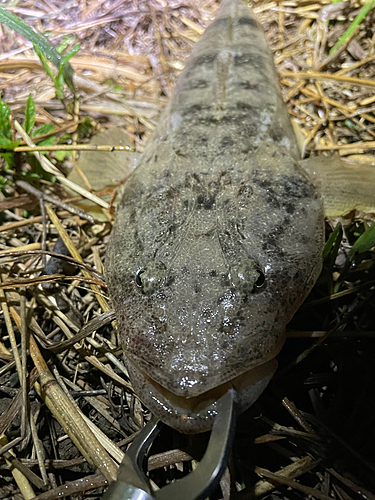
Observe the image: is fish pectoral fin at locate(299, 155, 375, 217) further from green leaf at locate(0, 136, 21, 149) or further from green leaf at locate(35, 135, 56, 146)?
green leaf at locate(0, 136, 21, 149)

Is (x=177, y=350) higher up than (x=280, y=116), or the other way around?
(x=280, y=116)

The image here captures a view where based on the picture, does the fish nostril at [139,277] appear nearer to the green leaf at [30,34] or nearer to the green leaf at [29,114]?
the green leaf at [29,114]

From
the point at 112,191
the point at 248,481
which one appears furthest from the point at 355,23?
the point at 248,481

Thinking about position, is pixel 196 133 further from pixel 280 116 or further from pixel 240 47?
pixel 240 47

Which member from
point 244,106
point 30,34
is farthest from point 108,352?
point 30,34

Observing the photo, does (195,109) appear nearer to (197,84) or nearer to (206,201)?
(197,84)

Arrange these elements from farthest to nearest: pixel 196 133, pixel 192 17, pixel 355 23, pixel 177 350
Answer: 1. pixel 192 17
2. pixel 355 23
3. pixel 196 133
4. pixel 177 350

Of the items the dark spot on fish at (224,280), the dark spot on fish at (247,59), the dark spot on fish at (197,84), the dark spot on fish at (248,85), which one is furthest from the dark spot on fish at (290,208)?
the dark spot on fish at (247,59)
